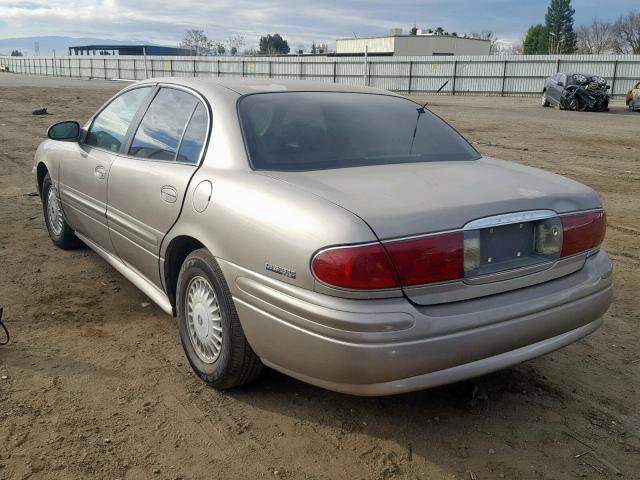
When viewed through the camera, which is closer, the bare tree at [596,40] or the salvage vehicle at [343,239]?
the salvage vehicle at [343,239]

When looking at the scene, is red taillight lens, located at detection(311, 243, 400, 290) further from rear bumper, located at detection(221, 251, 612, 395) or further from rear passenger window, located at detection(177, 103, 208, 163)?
rear passenger window, located at detection(177, 103, 208, 163)

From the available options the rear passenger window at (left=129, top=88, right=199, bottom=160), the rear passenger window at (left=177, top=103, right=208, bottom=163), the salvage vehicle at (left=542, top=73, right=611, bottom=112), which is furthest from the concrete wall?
the rear passenger window at (left=177, top=103, right=208, bottom=163)

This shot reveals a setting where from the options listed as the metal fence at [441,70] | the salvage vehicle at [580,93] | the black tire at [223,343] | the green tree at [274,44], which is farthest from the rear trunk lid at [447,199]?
the green tree at [274,44]

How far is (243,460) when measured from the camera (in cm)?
263

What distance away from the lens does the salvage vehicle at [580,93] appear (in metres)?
24.5

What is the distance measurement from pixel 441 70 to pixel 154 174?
39.5m

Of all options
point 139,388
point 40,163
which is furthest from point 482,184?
point 40,163

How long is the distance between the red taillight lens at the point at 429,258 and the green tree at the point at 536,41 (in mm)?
100420

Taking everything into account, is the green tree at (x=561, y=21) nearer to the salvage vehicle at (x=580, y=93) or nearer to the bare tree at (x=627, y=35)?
the bare tree at (x=627, y=35)

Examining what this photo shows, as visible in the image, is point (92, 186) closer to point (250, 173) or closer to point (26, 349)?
point (26, 349)

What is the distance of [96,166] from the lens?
4.30m

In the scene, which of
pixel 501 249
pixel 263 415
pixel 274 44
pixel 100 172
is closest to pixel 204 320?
pixel 263 415

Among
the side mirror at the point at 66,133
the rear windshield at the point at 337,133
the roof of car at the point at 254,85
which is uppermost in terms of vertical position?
the roof of car at the point at 254,85

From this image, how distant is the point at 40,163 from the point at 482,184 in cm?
437
